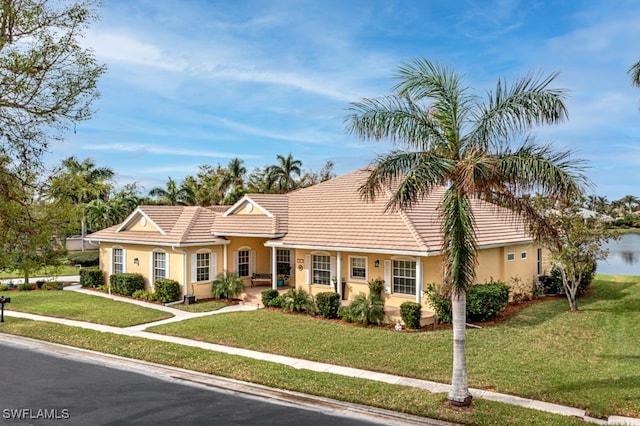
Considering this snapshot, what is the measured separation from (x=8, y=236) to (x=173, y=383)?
18.4ft

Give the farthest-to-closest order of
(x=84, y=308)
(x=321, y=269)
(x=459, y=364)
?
(x=321, y=269)
(x=84, y=308)
(x=459, y=364)

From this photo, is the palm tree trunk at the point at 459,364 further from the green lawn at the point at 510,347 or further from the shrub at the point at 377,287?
the shrub at the point at 377,287

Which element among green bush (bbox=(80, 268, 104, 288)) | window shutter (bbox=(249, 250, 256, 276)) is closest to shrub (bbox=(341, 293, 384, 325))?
window shutter (bbox=(249, 250, 256, 276))

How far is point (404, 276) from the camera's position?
60.3ft

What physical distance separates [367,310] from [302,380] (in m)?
6.46

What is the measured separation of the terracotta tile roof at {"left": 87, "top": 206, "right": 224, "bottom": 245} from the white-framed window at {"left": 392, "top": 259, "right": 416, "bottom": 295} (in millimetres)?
9420

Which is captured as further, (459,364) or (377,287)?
(377,287)

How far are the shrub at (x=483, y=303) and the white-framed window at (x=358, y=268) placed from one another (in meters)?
4.56

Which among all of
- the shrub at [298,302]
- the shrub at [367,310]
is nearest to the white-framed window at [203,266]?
the shrub at [298,302]

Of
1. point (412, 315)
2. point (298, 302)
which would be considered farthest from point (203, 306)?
point (412, 315)

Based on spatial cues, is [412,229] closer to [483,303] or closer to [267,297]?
[483,303]

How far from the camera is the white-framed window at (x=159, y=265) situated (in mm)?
23272

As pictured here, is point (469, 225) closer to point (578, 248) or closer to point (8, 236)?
point (8, 236)

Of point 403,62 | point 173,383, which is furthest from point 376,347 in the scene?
point 403,62
